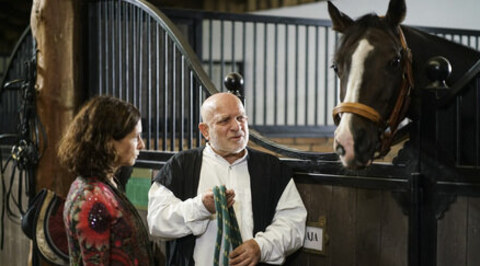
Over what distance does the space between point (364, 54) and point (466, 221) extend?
0.55m

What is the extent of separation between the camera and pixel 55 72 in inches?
132

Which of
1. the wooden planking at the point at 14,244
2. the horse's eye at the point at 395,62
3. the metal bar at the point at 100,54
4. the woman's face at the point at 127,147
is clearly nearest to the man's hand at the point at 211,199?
the woman's face at the point at 127,147

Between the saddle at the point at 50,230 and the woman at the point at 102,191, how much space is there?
0.47 meters

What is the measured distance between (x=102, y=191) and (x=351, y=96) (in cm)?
74

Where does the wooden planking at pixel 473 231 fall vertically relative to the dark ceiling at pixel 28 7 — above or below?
below

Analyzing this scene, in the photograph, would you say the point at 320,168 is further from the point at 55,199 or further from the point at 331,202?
the point at 55,199

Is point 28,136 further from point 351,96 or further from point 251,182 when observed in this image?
point 351,96

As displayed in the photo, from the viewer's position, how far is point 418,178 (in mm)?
1823

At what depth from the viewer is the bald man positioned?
2012mm

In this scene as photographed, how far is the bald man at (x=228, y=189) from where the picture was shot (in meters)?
2.01

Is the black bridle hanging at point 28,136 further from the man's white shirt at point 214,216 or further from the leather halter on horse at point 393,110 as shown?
the leather halter on horse at point 393,110

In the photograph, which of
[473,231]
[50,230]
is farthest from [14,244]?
[473,231]

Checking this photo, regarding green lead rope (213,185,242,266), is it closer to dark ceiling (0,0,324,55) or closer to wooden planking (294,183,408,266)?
wooden planking (294,183,408,266)

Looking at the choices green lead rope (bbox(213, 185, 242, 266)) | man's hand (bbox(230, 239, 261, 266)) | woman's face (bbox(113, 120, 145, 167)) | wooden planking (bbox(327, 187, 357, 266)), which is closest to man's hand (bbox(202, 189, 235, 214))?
green lead rope (bbox(213, 185, 242, 266))
